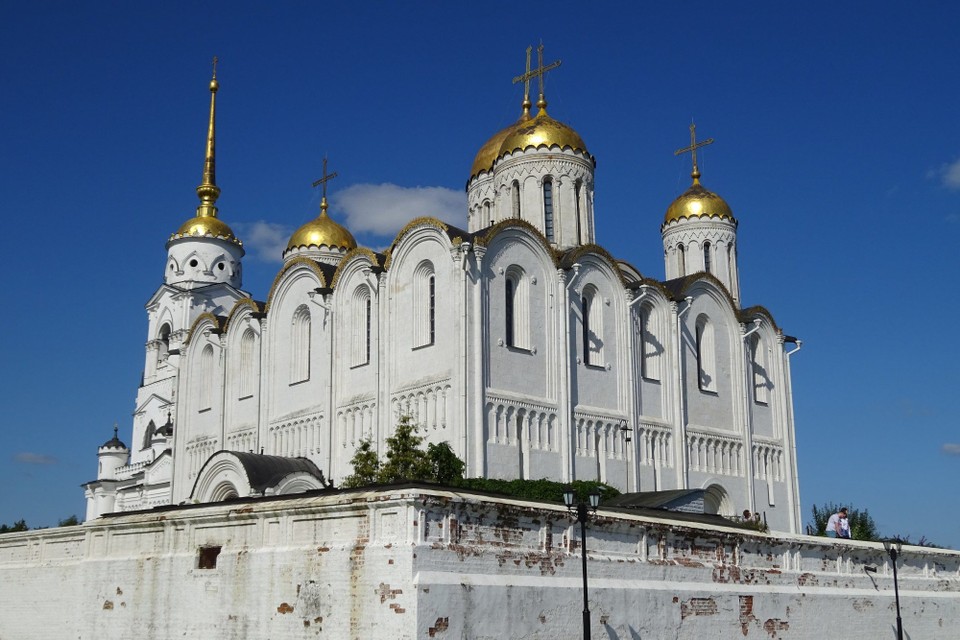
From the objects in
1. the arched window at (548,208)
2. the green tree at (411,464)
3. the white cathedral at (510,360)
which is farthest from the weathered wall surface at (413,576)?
the arched window at (548,208)

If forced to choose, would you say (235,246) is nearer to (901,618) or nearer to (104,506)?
(104,506)

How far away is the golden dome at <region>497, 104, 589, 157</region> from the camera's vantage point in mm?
38625

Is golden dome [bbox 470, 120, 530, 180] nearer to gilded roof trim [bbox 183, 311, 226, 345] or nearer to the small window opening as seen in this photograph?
gilded roof trim [bbox 183, 311, 226, 345]

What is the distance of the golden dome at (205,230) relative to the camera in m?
51.3

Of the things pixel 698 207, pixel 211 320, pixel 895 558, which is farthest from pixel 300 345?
pixel 895 558

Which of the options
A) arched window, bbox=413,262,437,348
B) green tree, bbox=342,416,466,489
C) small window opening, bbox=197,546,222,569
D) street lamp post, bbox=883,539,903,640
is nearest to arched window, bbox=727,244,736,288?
arched window, bbox=413,262,437,348

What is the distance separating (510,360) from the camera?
31.6 meters

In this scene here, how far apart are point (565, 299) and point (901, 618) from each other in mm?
12945

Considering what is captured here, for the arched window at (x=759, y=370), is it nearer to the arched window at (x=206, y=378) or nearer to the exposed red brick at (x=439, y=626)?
the arched window at (x=206, y=378)

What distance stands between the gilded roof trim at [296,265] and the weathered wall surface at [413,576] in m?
15.0

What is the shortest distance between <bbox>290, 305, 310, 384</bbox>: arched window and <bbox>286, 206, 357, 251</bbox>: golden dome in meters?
8.32

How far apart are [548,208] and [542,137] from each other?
101 inches

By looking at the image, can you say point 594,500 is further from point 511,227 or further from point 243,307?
point 243,307

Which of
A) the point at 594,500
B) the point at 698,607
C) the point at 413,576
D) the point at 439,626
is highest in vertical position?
the point at 594,500
